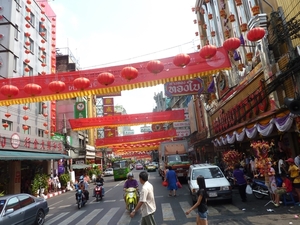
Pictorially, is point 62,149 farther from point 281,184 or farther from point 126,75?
point 281,184

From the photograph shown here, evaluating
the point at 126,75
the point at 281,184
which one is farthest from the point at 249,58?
the point at 126,75

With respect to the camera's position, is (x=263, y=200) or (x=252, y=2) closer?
(x=263, y=200)

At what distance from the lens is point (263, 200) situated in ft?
36.2

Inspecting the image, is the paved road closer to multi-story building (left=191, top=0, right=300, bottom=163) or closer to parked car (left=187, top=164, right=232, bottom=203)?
parked car (left=187, top=164, right=232, bottom=203)

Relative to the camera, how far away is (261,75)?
14.3m

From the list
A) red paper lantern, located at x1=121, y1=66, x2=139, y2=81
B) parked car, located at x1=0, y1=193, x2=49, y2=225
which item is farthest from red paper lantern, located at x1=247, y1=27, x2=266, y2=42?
parked car, located at x1=0, y1=193, x2=49, y2=225

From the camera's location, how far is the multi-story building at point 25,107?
19.4 m

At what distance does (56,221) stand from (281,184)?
998 centimetres

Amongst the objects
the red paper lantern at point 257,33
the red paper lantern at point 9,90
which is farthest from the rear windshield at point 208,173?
the red paper lantern at point 9,90

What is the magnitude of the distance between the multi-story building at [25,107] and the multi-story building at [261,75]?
15.7 m

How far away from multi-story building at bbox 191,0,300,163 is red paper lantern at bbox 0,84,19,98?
996 cm

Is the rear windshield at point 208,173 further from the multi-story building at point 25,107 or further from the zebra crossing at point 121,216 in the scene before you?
the multi-story building at point 25,107

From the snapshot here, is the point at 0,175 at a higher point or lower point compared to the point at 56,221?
higher

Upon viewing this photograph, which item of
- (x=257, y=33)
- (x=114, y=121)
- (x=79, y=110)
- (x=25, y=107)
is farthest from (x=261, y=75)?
(x=79, y=110)
